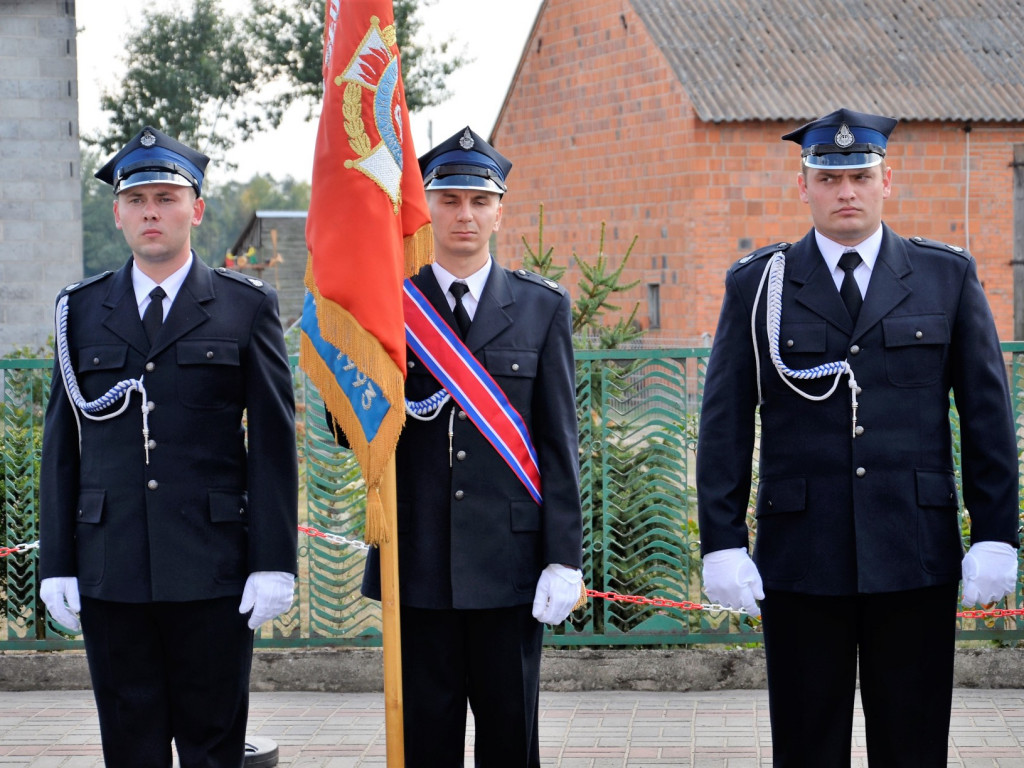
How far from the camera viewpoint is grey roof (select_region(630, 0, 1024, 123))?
70.6ft

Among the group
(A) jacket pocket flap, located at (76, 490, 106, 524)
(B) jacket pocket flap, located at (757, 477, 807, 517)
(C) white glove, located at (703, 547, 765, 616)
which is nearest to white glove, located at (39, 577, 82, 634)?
(A) jacket pocket flap, located at (76, 490, 106, 524)

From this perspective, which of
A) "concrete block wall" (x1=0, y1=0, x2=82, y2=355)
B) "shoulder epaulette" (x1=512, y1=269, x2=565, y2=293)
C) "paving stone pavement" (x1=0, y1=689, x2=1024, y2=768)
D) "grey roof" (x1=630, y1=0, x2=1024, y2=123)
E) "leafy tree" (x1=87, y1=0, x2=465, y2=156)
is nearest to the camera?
"shoulder epaulette" (x1=512, y1=269, x2=565, y2=293)

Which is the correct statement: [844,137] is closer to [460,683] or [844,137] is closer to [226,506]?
[460,683]

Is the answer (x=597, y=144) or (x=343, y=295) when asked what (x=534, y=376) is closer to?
(x=343, y=295)

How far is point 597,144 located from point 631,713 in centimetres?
1884

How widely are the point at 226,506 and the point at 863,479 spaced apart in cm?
170

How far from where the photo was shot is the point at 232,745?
4129 millimetres

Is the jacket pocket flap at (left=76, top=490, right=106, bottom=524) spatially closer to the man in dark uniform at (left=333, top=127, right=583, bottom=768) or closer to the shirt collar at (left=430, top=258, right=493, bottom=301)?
the man in dark uniform at (left=333, top=127, right=583, bottom=768)

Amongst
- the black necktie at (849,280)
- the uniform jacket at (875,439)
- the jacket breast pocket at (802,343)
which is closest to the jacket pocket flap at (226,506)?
the uniform jacket at (875,439)

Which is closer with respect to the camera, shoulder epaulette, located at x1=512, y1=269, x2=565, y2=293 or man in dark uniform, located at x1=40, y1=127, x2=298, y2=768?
man in dark uniform, located at x1=40, y1=127, x2=298, y2=768

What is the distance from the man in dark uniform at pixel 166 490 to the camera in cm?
407

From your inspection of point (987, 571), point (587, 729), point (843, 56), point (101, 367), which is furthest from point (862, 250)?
point (843, 56)

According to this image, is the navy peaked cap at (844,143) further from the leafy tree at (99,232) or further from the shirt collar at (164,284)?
the leafy tree at (99,232)

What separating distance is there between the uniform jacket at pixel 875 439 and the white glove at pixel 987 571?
0.13 ft
